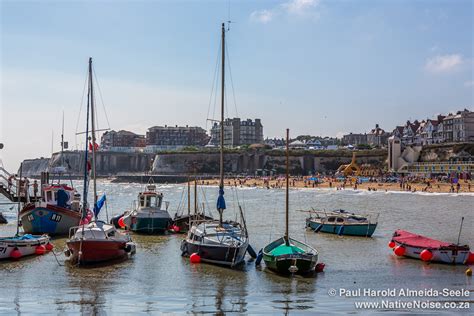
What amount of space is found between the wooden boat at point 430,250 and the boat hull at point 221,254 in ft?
25.4

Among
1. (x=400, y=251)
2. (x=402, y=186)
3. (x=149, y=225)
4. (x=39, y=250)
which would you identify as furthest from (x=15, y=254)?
(x=402, y=186)

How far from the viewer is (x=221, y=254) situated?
26062mm

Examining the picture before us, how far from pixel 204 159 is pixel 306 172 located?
97.7 ft

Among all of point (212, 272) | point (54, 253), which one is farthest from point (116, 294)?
point (54, 253)

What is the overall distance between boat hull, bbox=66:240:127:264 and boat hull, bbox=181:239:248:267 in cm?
376

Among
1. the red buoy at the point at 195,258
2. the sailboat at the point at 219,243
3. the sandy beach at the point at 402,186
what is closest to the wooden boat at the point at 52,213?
the sailboat at the point at 219,243

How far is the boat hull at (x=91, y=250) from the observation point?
87.3ft

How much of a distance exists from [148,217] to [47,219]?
609cm

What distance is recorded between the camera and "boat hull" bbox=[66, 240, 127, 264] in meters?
26.6

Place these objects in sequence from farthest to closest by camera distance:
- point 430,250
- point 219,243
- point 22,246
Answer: point 22,246 < point 430,250 < point 219,243

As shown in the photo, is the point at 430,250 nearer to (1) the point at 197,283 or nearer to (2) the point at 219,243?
(2) the point at 219,243

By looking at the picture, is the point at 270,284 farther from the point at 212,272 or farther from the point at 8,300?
the point at 8,300

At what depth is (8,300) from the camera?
20328 millimetres

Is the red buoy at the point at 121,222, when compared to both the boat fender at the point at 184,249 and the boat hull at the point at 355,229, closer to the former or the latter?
the boat fender at the point at 184,249
